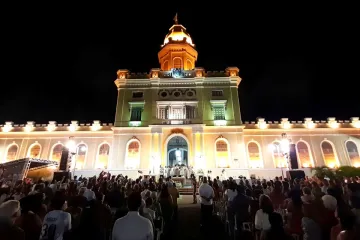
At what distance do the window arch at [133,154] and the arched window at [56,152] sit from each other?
31.9 feet

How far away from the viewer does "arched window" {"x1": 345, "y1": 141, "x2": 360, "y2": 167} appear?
27006 mm

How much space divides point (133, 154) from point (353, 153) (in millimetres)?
28596

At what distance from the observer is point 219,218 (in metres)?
10.0

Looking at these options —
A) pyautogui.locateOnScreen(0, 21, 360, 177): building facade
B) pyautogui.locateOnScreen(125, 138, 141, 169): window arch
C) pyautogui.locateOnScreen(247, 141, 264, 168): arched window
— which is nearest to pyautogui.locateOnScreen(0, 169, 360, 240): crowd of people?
pyautogui.locateOnScreen(0, 21, 360, 177): building facade

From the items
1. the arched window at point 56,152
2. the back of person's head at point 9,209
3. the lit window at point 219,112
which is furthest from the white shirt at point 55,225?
the arched window at point 56,152

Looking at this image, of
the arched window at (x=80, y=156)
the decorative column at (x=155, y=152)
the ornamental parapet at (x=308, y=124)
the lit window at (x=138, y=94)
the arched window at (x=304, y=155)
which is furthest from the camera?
the lit window at (x=138, y=94)

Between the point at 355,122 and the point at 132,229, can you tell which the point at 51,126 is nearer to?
the point at 132,229

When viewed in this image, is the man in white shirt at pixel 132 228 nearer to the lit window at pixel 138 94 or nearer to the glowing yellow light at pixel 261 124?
the lit window at pixel 138 94

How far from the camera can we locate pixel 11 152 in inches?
1147

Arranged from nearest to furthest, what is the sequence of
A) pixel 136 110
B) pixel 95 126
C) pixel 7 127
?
pixel 136 110, pixel 95 126, pixel 7 127

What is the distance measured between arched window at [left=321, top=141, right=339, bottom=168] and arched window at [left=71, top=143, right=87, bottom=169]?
31.7 meters

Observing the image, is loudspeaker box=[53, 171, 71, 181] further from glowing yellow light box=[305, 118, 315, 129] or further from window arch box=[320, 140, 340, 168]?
window arch box=[320, 140, 340, 168]

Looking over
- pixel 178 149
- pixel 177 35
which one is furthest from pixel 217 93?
pixel 177 35

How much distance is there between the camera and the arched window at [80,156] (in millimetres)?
28030
